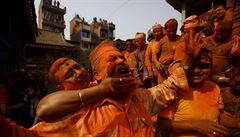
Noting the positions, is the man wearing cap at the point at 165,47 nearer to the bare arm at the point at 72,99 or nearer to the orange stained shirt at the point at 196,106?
the orange stained shirt at the point at 196,106

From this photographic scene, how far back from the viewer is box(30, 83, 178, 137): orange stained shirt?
6.00 ft

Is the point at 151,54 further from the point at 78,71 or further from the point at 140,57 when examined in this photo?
the point at 78,71

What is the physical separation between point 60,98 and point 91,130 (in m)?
0.32

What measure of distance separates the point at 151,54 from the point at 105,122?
413 cm

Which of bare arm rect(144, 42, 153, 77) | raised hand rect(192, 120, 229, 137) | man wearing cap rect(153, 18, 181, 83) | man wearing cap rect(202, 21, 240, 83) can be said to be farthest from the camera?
bare arm rect(144, 42, 153, 77)

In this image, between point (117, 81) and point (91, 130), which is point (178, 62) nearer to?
point (117, 81)

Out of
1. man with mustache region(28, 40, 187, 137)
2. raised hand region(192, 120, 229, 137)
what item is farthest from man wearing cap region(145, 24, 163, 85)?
raised hand region(192, 120, 229, 137)

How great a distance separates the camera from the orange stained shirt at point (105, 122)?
1.83m

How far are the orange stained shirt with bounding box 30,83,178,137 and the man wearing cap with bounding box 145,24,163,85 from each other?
148 inches

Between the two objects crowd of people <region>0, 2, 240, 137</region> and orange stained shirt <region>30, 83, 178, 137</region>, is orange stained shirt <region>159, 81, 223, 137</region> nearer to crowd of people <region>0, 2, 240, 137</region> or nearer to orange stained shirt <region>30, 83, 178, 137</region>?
crowd of people <region>0, 2, 240, 137</region>

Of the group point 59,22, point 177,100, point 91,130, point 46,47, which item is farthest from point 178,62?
point 59,22

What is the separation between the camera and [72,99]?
5.86ft

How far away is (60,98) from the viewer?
70.2 inches

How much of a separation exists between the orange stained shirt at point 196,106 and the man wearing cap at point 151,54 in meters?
3.48
